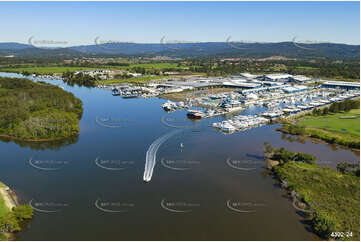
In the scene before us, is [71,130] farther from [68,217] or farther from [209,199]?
[209,199]

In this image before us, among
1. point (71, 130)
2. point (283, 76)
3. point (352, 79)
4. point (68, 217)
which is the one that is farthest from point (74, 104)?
point (352, 79)

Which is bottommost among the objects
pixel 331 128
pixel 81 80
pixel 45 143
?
pixel 45 143
